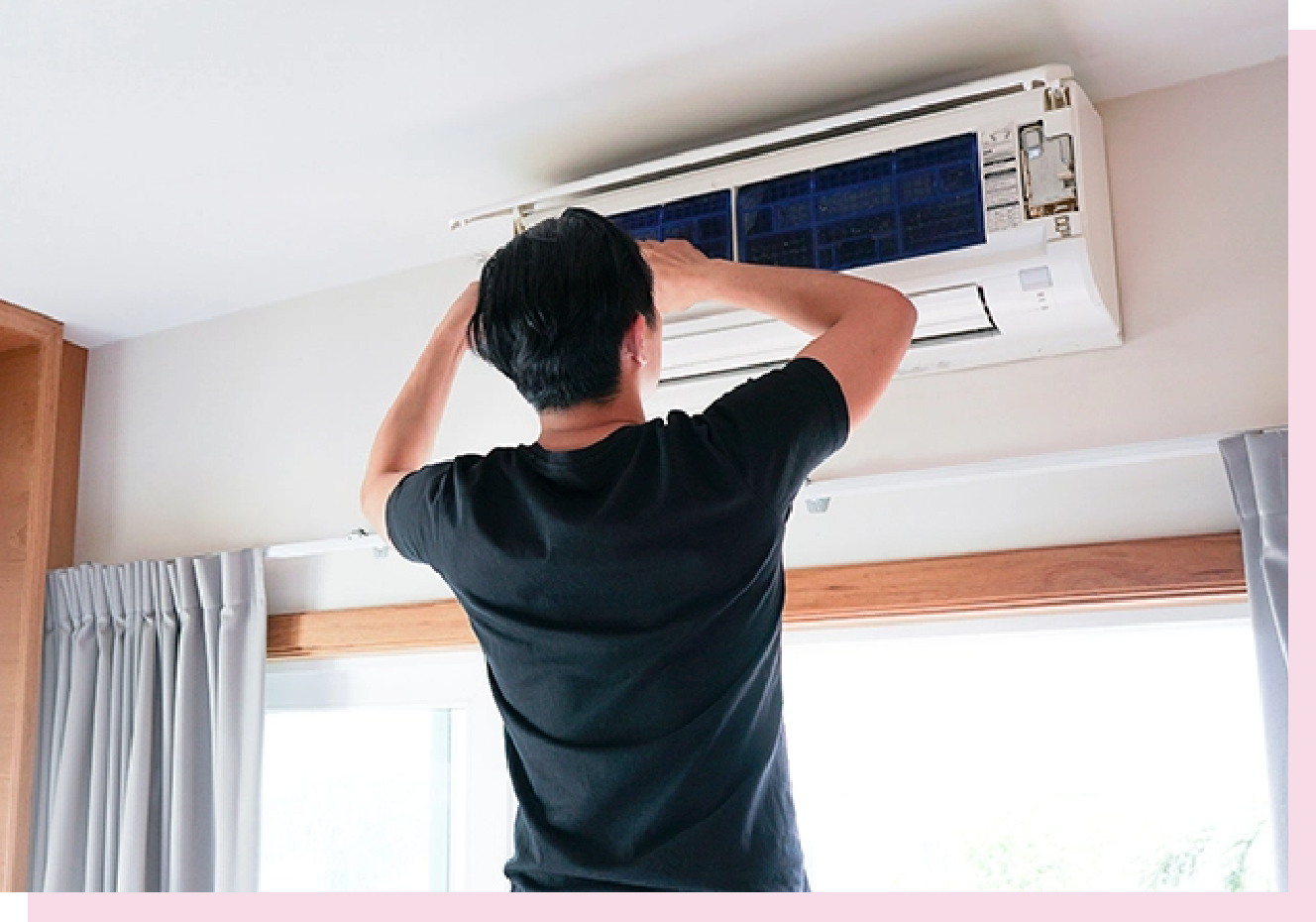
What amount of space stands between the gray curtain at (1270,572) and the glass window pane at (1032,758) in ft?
0.78

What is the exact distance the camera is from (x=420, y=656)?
2.54 metres

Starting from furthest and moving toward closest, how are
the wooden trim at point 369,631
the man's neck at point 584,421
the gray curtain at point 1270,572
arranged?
1. the wooden trim at point 369,631
2. the gray curtain at point 1270,572
3. the man's neck at point 584,421

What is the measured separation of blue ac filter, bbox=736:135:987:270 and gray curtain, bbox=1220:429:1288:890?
45 centimetres

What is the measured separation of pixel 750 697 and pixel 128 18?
4.11ft

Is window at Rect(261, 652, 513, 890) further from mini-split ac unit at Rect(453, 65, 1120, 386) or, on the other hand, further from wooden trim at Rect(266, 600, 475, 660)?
mini-split ac unit at Rect(453, 65, 1120, 386)

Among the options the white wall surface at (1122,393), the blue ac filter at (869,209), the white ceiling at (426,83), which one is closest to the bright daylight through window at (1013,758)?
the white wall surface at (1122,393)

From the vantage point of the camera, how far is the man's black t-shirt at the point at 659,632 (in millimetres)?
1112

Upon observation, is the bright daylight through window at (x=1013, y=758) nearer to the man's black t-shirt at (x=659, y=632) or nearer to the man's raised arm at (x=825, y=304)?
the man's raised arm at (x=825, y=304)

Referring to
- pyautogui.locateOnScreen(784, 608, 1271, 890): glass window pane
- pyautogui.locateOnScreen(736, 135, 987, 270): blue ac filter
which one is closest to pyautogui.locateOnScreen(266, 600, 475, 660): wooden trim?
pyautogui.locateOnScreen(784, 608, 1271, 890): glass window pane

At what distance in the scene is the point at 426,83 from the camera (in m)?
1.93

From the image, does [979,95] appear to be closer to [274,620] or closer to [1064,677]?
[1064,677]

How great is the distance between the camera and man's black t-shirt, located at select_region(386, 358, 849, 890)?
1.11 meters
